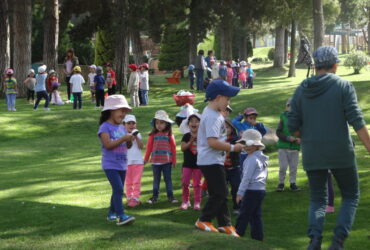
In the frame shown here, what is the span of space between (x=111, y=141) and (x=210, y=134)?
1.13 metres

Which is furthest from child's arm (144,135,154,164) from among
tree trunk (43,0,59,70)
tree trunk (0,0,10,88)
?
tree trunk (43,0,59,70)

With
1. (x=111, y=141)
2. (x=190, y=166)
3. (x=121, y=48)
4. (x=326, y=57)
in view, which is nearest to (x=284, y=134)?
(x=190, y=166)

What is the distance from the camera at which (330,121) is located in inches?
257

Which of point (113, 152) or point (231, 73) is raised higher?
point (231, 73)

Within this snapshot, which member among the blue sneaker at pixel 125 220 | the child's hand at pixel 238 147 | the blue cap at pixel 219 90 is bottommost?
the blue sneaker at pixel 125 220

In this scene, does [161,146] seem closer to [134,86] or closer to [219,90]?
[219,90]

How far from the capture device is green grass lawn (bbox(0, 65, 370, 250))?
24.4ft

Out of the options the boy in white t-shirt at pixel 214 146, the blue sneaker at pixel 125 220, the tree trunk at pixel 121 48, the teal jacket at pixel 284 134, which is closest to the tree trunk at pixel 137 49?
the tree trunk at pixel 121 48

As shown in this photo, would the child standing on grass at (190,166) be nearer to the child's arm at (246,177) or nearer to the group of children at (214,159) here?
the group of children at (214,159)

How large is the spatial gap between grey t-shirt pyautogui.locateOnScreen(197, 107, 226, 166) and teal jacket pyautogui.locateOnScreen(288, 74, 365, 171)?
1.18m

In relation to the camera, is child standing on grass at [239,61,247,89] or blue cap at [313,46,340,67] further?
child standing on grass at [239,61,247,89]

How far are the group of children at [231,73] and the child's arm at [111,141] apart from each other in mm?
27996

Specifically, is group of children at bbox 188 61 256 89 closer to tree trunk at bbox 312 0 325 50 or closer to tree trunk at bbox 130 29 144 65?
tree trunk at bbox 312 0 325 50

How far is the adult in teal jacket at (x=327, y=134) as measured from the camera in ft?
21.3
